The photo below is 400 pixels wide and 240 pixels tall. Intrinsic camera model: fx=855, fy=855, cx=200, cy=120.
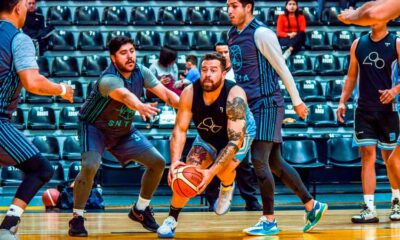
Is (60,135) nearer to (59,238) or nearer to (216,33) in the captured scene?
(216,33)

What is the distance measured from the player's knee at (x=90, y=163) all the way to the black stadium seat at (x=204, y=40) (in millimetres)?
8202

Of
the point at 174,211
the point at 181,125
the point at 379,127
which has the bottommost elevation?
the point at 174,211

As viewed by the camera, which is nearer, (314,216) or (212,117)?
(212,117)

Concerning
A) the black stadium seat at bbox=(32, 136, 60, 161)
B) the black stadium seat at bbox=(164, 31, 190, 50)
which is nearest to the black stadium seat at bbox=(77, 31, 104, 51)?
Answer: the black stadium seat at bbox=(164, 31, 190, 50)

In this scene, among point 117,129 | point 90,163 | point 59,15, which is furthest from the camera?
point 59,15

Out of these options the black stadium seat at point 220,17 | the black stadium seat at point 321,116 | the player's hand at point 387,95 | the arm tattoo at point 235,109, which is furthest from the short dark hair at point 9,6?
the black stadium seat at point 220,17

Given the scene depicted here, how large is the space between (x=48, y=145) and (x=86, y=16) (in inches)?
137

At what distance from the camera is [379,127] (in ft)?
28.3

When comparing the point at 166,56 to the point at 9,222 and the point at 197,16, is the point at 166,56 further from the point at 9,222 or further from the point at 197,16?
the point at 9,222

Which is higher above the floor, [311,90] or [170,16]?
[170,16]

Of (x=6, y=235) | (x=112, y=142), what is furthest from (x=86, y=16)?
(x=6, y=235)

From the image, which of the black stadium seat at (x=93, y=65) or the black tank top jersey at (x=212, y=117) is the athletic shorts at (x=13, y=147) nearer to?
the black tank top jersey at (x=212, y=117)

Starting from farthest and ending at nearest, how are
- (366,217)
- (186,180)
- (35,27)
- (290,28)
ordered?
(290,28) < (35,27) < (366,217) < (186,180)

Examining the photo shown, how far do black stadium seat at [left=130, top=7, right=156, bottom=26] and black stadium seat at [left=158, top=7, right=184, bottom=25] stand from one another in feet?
0.47
